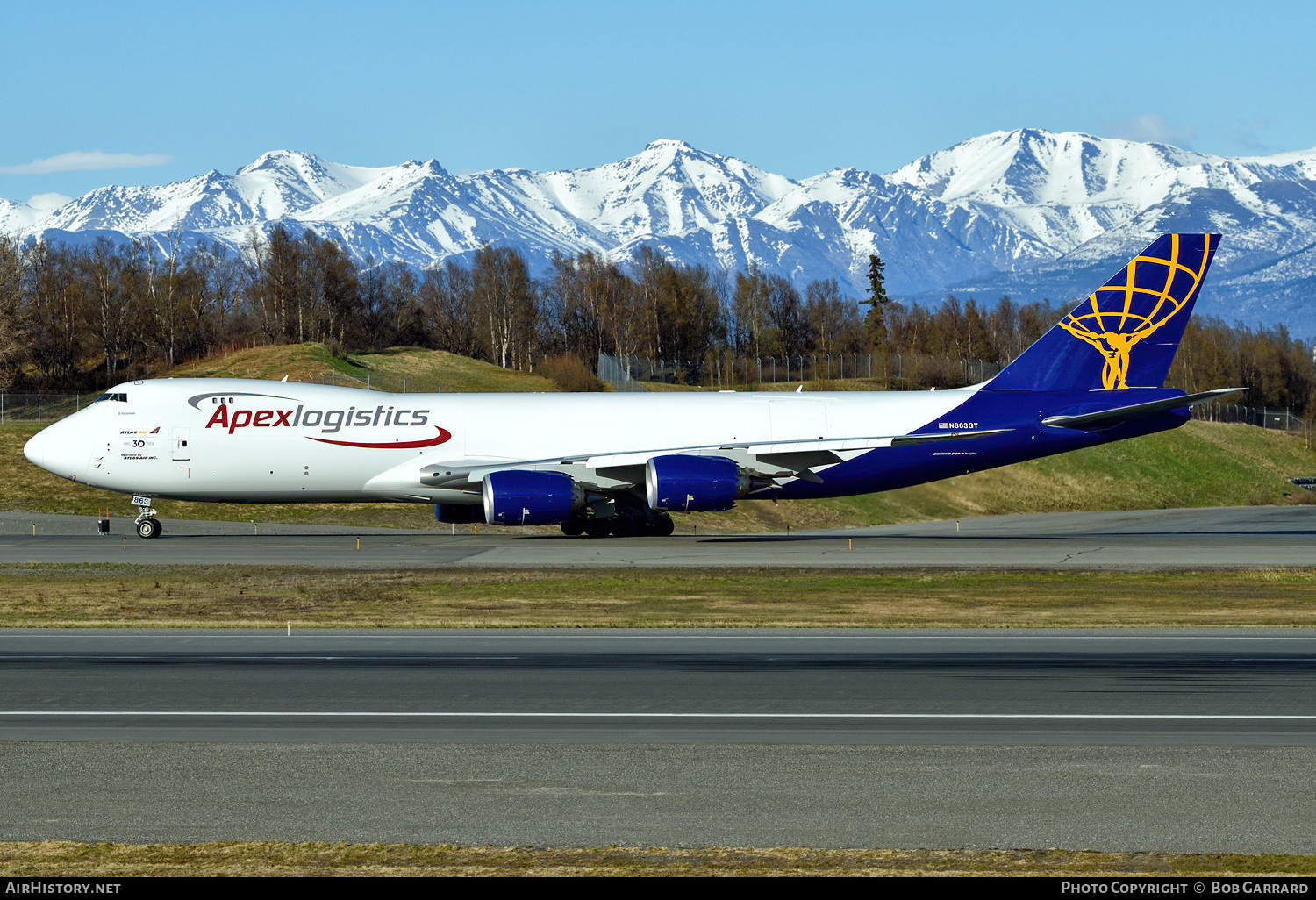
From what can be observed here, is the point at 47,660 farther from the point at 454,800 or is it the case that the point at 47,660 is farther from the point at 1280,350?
the point at 1280,350

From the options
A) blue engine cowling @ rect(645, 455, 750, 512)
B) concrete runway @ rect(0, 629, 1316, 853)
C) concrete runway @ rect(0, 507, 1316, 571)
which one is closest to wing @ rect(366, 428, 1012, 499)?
blue engine cowling @ rect(645, 455, 750, 512)

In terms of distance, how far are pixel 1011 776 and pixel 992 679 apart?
547cm

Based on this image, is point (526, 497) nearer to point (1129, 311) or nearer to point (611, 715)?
point (1129, 311)

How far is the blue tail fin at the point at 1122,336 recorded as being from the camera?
41719mm

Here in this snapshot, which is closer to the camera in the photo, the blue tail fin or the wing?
the wing

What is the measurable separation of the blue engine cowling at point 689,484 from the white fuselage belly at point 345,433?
158 cm

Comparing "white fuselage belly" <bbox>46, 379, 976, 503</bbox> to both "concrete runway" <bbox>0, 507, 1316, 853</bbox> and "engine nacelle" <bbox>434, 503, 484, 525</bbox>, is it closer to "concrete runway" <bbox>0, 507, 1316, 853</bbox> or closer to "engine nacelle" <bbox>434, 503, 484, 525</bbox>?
"engine nacelle" <bbox>434, 503, 484, 525</bbox>

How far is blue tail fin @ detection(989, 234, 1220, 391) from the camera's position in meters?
41.7

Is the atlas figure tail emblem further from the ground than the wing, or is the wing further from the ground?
the atlas figure tail emblem

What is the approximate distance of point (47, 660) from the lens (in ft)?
63.0

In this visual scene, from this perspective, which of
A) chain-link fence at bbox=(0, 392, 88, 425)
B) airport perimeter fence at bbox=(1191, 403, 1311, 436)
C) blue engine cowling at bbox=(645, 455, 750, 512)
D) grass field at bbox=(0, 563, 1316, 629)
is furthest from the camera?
airport perimeter fence at bbox=(1191, 403, 1311, 436)

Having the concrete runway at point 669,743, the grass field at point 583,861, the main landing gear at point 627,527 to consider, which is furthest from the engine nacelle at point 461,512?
the grass field at point 583,861

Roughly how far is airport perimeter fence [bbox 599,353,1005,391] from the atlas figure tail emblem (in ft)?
246

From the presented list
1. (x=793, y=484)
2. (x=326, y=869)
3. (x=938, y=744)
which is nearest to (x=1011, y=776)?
(x=938, y=744)
